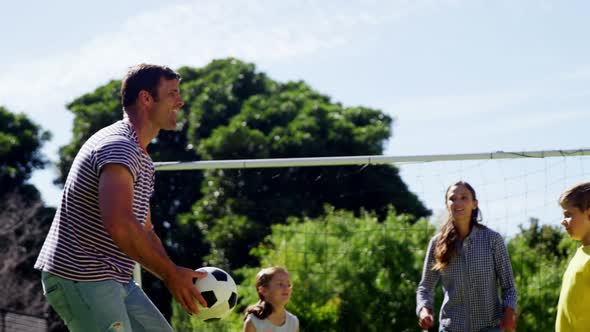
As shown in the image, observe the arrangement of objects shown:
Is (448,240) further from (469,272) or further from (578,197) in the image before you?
(578,197)

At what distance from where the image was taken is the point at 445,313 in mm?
6262

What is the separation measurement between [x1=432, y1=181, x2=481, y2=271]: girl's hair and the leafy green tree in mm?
4328

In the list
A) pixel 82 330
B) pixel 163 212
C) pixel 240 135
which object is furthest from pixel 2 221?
pixel 82 330

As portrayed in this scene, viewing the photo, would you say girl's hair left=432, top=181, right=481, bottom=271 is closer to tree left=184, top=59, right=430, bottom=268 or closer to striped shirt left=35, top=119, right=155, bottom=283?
striped shirt left=35, top=119, right=155, bottom=283

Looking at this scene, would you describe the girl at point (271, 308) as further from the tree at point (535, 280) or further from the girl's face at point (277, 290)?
the tree at point (535, 280)

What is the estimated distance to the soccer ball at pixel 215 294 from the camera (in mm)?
4234

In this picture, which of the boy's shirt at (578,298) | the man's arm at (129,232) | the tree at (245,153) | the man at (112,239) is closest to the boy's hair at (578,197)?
the boy's shirt at (578,298)

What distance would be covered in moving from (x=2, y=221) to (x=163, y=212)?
314 centimetres

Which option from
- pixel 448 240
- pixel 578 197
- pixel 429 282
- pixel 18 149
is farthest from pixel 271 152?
pixel 578 197

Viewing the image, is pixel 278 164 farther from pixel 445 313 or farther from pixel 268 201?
pixel 268 201

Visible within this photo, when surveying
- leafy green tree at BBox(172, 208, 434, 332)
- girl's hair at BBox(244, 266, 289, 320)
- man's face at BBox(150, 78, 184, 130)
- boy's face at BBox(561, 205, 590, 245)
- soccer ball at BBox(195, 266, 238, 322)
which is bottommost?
leafy green tree at BBox(172, 208, 434, 332)

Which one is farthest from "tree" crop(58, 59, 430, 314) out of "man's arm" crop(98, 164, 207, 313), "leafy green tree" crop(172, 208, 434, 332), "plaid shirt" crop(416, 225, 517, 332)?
"man's arm" crop(98, 164, 207, 313)

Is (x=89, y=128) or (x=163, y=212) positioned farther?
(x=89, y=128)

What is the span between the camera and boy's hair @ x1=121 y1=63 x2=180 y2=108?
13.4ft
